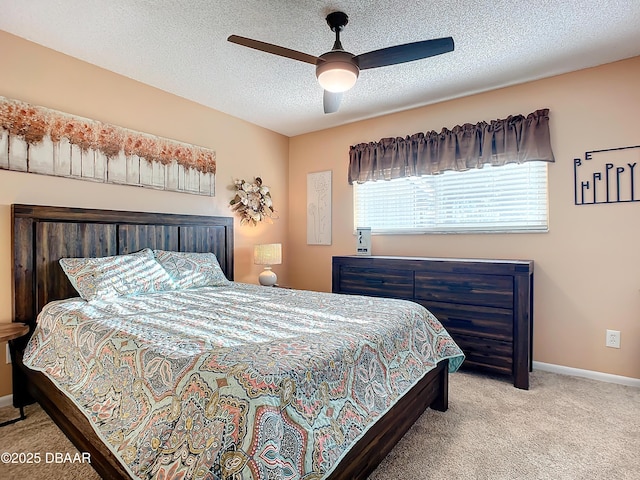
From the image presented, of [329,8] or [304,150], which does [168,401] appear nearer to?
[329,8]

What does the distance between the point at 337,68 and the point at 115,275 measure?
211 cm

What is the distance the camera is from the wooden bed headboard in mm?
2393

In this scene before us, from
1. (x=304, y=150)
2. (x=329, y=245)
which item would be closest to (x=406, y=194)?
(x=329, y=245)

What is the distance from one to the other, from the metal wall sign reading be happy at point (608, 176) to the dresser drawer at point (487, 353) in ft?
4.50

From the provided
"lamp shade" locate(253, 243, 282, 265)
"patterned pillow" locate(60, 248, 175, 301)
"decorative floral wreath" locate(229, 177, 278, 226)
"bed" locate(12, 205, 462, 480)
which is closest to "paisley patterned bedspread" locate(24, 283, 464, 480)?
"bed" locate(12, 205, 462, 480)

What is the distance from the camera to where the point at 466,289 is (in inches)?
116

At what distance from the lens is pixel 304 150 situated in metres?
4.63

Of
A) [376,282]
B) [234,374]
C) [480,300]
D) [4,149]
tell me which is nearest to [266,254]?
[376,282]

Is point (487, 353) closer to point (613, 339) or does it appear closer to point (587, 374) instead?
point (587, 374)

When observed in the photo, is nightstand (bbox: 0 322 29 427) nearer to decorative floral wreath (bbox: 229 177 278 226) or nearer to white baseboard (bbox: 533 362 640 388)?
decorative floral wreath (bbox: 229 177 278 226)

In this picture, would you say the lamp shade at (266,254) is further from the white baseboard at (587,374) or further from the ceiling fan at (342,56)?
the white baseboard at (587,374)

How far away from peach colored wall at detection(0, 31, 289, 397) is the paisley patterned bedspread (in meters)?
0.89

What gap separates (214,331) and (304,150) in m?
3.44

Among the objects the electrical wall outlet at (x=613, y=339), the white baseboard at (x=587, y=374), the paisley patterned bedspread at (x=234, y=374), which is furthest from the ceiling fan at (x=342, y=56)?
the white baseboard at (x=587, y=374)
